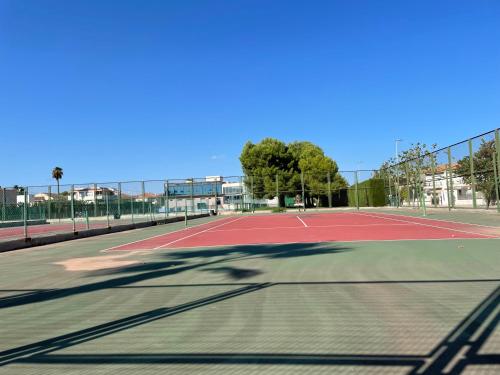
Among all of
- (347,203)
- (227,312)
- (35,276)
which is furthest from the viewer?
(347,203)

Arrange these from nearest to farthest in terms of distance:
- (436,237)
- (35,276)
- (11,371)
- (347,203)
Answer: (11,371) → (35,276) → (436,237) → (347,203)

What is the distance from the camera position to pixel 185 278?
9133 mm

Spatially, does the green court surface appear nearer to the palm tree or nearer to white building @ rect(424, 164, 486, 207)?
white building @ rect(424, 164, 486, 207)

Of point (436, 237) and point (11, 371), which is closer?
point (11, 371)

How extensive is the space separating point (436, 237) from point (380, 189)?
3375cm

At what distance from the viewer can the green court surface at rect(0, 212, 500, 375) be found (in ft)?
14.6

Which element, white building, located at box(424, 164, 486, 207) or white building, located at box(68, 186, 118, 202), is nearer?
white building, located at box(424, 164, 486, 207)

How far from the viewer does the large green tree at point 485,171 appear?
84.3ft

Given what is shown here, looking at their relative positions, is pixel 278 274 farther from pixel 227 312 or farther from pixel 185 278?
pixel 227 312

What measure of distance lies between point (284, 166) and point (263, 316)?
198 ft

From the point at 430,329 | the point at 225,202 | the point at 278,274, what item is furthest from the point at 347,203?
the point at 430,329

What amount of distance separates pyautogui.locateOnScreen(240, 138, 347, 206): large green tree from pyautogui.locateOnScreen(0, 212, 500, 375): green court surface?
140 ft

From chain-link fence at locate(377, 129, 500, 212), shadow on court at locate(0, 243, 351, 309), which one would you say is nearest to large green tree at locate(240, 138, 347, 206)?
chain-link fence at locate(377, 129, 500, 212)

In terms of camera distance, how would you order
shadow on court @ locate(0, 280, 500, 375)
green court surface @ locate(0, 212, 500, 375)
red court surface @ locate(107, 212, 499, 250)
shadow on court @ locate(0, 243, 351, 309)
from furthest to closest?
red court surface @ locate(107, 212, 499, 250) → shadow on court @ locate(0, 243, 351, 309) → green court surface @ locate(0, 212, 500, 375) → shadow on court @ locate(0, 280, 500, 375)
